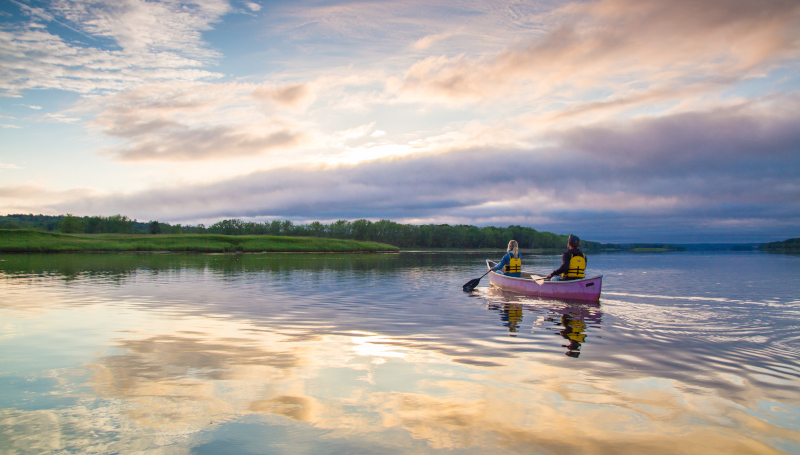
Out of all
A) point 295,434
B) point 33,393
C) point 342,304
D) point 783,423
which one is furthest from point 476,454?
point 342,304

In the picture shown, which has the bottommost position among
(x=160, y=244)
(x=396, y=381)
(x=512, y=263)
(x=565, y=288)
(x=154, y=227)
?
(x=396, y=381)

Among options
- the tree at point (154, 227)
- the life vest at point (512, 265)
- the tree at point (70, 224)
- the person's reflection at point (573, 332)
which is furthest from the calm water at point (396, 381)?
the tree at point (154, 227)

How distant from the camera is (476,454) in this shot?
525 cm

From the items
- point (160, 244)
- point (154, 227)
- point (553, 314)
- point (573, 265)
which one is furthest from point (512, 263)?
point (154, 227)

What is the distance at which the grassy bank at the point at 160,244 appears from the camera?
80625mm

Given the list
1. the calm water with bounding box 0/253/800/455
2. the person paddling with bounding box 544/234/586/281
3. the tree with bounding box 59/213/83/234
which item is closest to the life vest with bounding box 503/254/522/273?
the person paddling with bounding box 544/234/586/281

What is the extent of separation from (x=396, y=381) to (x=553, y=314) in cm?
1063

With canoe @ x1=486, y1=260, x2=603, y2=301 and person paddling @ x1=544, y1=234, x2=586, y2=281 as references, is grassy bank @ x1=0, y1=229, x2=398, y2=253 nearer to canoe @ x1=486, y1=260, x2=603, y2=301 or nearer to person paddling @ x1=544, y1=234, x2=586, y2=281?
canoe @ x1=486, y1=260, x2=603, y2=301

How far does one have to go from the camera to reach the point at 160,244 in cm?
9725

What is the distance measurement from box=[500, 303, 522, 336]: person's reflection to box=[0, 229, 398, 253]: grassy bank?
3599 inches

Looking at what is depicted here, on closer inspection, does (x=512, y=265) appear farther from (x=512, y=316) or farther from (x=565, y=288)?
(x=512, y=316)

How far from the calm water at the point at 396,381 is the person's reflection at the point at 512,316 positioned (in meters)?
0.19

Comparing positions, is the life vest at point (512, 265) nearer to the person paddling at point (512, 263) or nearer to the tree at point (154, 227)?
the person paddling at point (512, 263)

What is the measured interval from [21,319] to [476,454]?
16.5m
